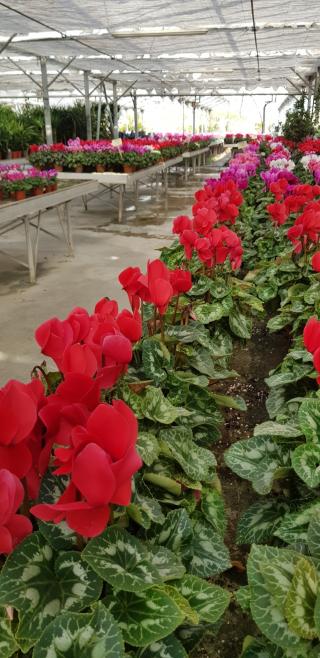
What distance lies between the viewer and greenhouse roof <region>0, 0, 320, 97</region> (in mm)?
7566

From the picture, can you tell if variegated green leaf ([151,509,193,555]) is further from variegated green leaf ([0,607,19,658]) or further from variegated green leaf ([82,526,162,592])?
variegated green leaf ([0,607,19,658])

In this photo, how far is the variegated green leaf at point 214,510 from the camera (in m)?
1.23

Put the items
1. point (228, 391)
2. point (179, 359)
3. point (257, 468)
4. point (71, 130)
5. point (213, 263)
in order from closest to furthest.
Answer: point (257, 468)
point (179, 359)
point (213, 263)
point (228, 391)
point (71, 130)

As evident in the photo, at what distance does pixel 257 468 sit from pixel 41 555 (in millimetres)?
628

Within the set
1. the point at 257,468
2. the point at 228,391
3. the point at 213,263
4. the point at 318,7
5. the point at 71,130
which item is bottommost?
the point at 228,391

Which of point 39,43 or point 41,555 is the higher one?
point 39,43

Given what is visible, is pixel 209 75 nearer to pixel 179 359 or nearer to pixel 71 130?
pixel 71 130

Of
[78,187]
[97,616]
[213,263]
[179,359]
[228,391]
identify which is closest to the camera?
[97,616]

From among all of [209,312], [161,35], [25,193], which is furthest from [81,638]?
[161,35]

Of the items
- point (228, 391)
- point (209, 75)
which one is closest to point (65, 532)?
point (228, 391)

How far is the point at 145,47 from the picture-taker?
1110 centimetres

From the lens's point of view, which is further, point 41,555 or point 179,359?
point 179,359

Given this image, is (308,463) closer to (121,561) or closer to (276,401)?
(121,561)

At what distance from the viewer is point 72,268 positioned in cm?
596
